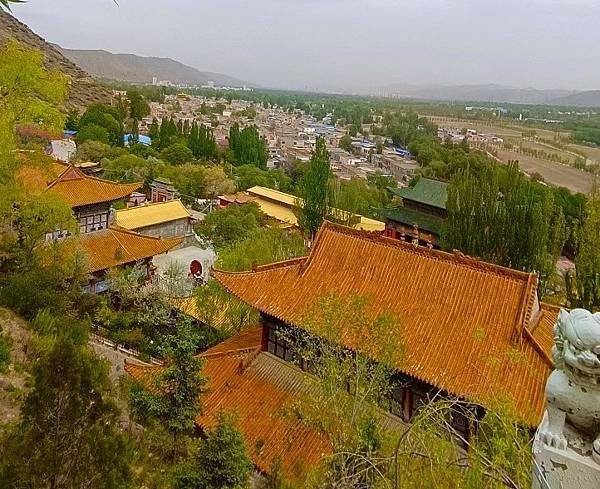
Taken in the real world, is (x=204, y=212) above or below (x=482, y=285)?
below

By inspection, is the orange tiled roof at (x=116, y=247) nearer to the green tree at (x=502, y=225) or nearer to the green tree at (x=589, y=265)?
the green tree at (x=502, y=225)

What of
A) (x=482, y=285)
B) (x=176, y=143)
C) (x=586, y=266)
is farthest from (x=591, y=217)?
(x=176, y=143)

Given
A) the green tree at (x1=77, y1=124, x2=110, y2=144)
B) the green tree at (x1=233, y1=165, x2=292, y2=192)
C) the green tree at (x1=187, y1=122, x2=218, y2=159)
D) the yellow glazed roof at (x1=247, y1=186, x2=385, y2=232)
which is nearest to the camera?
the yellow glazed roof at (x1=247, y1=186, x2=385, y2=232)

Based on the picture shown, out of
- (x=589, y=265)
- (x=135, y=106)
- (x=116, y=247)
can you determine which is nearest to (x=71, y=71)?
(x=135, y=106)

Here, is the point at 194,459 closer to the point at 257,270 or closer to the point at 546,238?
the point at 257,270

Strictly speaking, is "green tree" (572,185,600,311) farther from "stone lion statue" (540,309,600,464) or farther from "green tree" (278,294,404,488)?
"stone lion statue" (540,309,600,464)

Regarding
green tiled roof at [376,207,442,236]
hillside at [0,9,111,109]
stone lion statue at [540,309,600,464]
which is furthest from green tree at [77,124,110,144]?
stone lion statue at [540,309,600,464]
